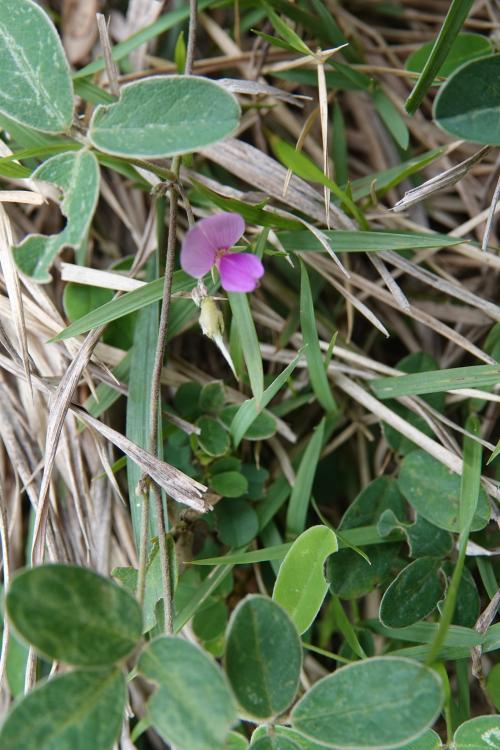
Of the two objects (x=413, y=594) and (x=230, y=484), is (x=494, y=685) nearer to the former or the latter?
(x=413, y=594)

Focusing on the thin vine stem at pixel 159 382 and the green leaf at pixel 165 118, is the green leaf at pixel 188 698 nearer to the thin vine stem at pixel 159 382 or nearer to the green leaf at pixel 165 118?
the thin vine stem at pixel 159 382

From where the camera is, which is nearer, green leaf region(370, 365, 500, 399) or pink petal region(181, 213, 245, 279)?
pink petal region(181, 213, 245, 279)

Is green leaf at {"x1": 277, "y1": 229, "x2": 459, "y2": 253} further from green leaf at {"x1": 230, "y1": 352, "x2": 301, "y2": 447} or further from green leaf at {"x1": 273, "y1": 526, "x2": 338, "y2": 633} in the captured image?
green leaf at {"x1": 273, "y1": 526, "x2": 338, "y2": 633}

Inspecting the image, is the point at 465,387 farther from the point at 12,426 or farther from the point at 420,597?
the point at 12,426

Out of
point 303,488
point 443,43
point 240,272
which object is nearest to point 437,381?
point 303,488

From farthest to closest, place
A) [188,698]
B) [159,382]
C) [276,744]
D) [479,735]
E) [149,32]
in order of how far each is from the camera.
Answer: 1. [149,32]
2. [159,382]
3. [479,735]
4. [276,744]
5. [188,698]

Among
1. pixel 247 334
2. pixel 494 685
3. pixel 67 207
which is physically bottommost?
pixel 494 685

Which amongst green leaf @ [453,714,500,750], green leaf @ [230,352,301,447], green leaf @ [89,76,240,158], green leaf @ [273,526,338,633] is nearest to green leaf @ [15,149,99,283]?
green leaf @ [89,76,240,158]
